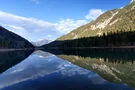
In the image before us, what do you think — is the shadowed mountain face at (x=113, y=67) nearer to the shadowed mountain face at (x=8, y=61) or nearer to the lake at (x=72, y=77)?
the lake at (x=72, y=77)

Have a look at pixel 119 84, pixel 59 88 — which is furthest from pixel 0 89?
pixel 119 84

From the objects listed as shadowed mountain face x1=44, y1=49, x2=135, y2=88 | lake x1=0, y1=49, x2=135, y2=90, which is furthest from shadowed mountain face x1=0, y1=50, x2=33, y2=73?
shadowed mountain face x1=44, y1=49, x2=135, y2=88

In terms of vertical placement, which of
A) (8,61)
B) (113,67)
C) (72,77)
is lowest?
(8,61)

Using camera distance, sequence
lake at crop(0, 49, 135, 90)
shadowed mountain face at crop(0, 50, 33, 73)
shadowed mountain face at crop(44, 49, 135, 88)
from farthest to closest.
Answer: shadowed mountain face at crop(0, 50, 33, 73)
shadowed mountain face at crop(44, 49, 135, 88)
lake at crop(0, 49, 135, 90)

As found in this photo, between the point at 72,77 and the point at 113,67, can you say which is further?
the point at 113,67

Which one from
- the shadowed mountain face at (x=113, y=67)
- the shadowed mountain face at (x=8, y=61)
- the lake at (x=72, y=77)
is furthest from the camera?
the shadowed mountain face at (x=8, y=61)

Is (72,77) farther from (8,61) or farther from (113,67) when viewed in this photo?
(8,61)

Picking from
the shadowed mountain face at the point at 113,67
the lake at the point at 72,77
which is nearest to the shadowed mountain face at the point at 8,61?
the lake at the point at 72,77

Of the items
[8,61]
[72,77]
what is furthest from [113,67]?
[8,61]

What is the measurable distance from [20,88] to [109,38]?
169062 millimetres

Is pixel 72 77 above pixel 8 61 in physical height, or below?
above

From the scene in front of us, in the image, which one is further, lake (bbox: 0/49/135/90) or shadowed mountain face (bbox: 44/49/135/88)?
shadowed mountain face (bbox: 44/49/135/88)

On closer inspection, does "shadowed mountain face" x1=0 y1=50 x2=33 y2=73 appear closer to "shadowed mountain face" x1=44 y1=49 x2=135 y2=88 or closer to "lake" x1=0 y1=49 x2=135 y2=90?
"lake" x1=0 y1=49 x2=135 y2=90

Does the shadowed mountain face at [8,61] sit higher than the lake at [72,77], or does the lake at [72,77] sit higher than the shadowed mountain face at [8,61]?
the lake at [72,77]
